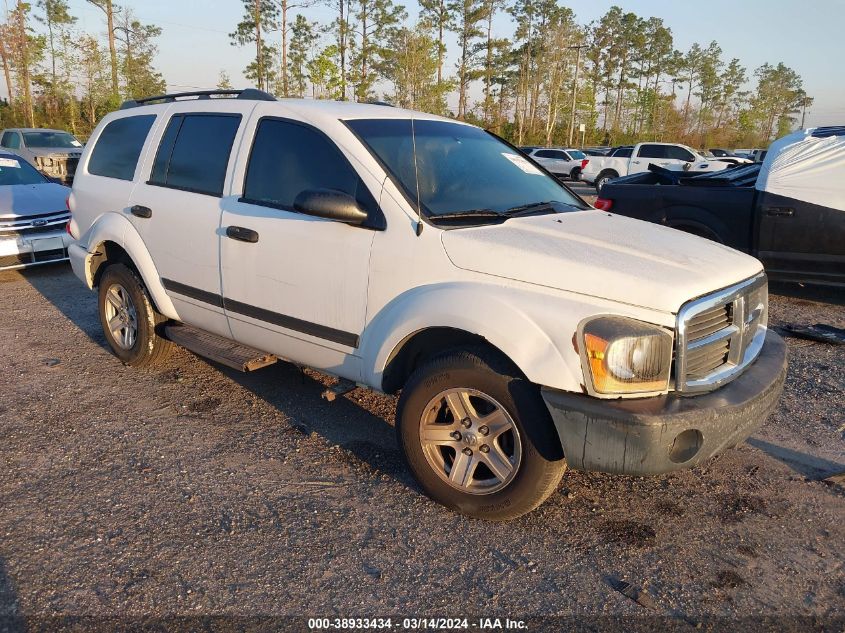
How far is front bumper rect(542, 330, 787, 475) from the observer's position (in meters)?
2.59

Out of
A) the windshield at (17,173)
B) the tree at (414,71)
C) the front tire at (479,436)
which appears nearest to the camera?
the front tire at (479,436)

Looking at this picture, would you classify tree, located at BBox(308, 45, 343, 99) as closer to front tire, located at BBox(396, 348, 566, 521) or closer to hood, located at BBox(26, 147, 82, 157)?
hood, located at BBox(26, 147, 82, 157)

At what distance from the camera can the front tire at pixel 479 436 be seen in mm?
2877

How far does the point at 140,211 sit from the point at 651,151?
22605 millimetres

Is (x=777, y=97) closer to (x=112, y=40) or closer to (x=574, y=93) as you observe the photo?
(x=574, y=93)

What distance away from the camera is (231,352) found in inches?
164

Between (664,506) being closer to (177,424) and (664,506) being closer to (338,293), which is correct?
(338,293)

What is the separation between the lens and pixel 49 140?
16609 mm

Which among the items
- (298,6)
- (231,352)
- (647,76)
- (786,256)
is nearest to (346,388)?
(231,352)

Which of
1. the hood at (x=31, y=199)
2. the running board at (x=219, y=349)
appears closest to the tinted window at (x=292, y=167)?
the running board at (x=219, y=349)

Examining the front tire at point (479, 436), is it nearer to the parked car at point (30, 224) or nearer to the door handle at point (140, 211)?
the door handle at point (140, 211)

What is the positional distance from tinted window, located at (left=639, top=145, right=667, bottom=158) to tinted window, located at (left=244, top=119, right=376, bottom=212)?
884 inches

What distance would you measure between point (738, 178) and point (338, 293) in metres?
6.04

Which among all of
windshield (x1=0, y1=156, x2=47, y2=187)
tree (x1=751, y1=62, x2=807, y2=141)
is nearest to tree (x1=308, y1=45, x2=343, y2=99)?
windshield (x1=0, y1=156, x2=47, y2=187)
